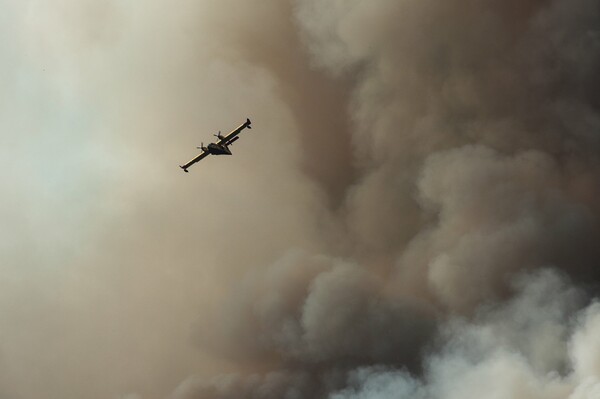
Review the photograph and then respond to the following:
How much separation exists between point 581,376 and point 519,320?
9.03 meters

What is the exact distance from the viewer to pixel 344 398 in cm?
7850

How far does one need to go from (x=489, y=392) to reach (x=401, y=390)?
31.8 feet

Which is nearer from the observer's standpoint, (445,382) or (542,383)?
(542,383)

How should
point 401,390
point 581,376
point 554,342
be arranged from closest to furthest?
point 581,376 → point 554,342 → point 401,390

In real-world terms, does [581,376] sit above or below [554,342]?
below

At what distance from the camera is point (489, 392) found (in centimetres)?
6944

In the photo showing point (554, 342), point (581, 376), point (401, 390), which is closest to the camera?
point (581, 376)

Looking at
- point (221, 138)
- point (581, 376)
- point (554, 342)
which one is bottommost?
point (581, 376)

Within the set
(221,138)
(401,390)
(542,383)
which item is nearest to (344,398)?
(401,390)

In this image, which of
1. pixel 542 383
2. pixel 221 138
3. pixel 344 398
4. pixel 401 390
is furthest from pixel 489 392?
pixel 221 138

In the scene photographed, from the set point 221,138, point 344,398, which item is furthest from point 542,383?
point 221,138

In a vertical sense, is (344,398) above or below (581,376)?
above

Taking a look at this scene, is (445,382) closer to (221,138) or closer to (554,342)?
(554,342)

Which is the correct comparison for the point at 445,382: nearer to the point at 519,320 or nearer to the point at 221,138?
the point at 519,320
